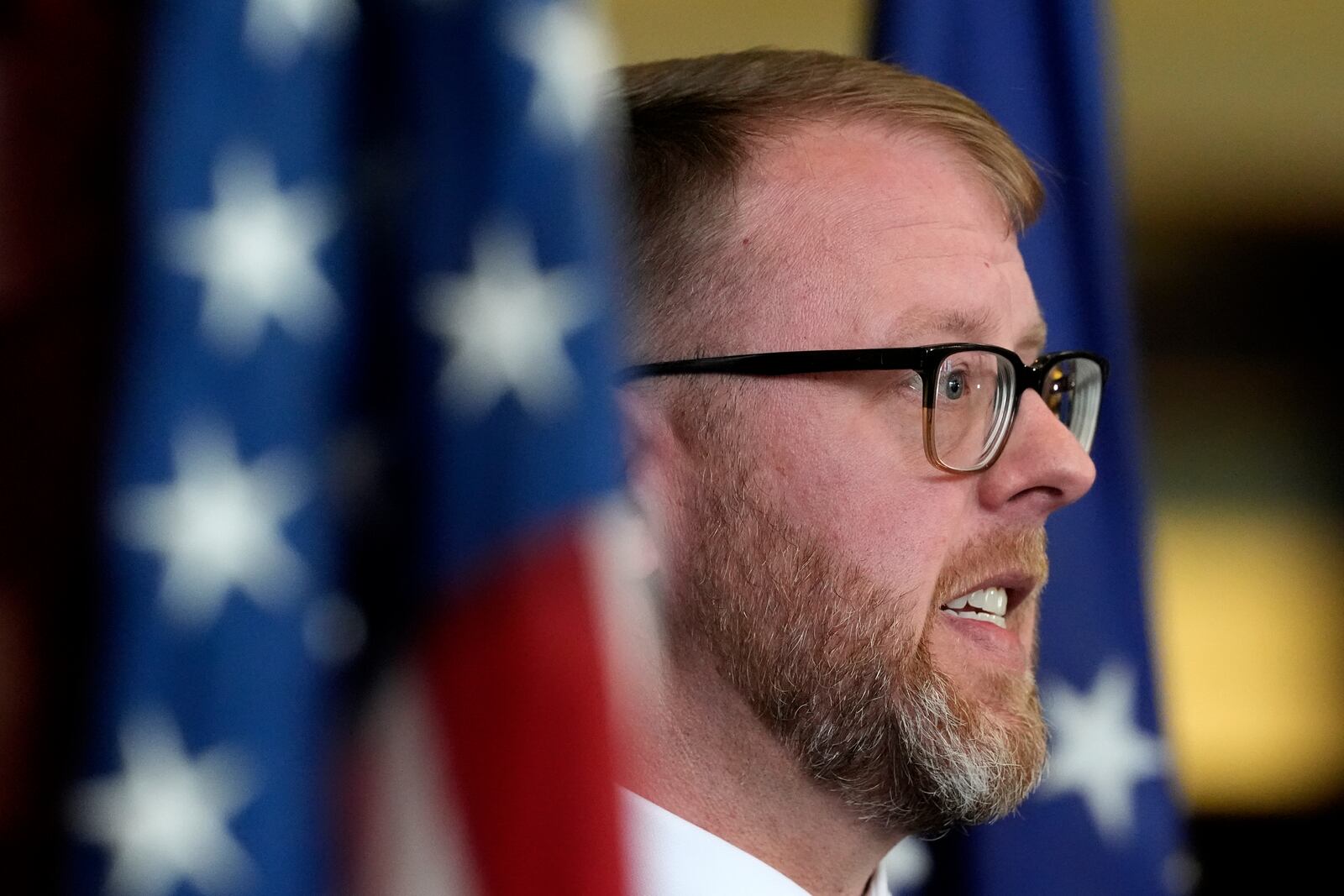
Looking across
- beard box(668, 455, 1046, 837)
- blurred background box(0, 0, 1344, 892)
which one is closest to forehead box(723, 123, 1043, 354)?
beard box(668, 455, 1046, 837)

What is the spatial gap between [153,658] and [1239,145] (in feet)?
13.0

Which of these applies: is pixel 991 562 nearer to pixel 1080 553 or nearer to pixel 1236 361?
pixel 1080 553

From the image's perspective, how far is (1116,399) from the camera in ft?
5.07

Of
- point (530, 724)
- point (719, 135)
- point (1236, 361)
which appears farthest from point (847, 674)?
point (1236, 361)

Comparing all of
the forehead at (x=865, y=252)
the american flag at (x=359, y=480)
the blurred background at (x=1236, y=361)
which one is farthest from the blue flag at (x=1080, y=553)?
the blurred background at (x=1236, y=361)

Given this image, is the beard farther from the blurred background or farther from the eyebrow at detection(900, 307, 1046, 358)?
the blurred background

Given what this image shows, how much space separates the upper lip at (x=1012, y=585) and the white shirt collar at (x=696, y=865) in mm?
265

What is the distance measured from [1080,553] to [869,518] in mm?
519

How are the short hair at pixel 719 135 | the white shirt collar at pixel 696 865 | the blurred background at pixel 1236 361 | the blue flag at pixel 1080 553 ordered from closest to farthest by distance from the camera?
the white shirt collar at pixel 696 865 < the short hair at pixel 719 135 < the blue flag at pixel 1080 553 < the blurred background at pixel 1236 361

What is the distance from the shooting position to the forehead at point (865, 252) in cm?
116

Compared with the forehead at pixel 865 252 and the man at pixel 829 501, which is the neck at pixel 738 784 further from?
the forehead at pixel 865 252

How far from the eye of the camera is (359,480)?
56 cm

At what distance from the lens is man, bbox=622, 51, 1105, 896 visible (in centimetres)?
111

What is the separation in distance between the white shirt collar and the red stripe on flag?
1.89 ft
